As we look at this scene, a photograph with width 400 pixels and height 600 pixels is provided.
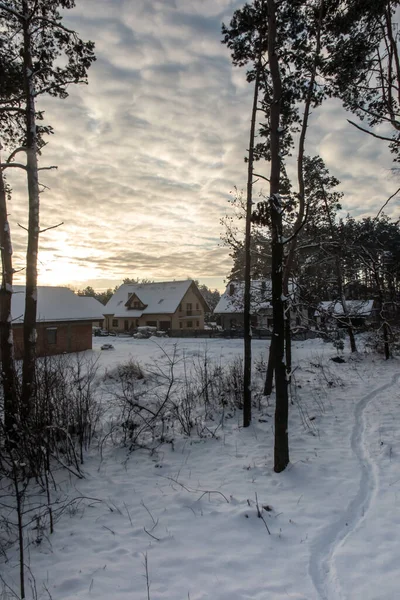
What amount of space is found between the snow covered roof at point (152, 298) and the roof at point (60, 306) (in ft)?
49.2

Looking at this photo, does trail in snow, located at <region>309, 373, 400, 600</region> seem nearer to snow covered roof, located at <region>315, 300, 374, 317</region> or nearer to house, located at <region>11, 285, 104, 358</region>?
snow covered roof, located at <region>315, 300, 374, 317</region>

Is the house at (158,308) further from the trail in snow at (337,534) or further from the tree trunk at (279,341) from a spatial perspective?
the trail in snow at (337,534)

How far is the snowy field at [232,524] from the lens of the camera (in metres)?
3.52

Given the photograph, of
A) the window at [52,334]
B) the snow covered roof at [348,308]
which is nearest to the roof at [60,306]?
the window at [52,334]

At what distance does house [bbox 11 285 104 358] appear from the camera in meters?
25.1

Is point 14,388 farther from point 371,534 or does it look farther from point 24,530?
point 371,534

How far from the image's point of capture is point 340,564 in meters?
3.64

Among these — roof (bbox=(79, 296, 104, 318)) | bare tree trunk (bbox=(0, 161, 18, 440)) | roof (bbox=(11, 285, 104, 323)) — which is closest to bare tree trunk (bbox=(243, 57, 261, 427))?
bare tree trunk (bbox=(0, 161, 18, 440))

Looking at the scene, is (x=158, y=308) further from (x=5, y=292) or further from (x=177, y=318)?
(x=5, y=292)

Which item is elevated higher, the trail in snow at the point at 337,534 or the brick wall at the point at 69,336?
the brick wall at the point at 69,336

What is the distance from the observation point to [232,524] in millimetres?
4559

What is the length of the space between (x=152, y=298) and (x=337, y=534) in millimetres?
43637

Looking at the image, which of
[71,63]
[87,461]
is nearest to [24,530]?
[87,461]

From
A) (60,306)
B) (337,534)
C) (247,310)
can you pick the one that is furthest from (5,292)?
(60,306)
